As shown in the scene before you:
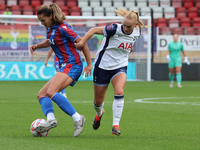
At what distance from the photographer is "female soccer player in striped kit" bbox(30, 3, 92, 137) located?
4.92 m

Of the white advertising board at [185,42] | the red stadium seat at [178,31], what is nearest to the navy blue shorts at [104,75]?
the white advertising board at [185,42]

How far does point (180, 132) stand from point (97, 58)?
4.97 ft

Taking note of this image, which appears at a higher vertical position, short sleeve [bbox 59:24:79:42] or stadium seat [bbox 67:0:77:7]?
short sleeve [bbox 59:24:79:42]

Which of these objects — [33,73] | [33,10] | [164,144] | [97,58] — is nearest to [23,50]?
[33,73]

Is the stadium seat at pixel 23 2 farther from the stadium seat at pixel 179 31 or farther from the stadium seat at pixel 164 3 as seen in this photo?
the stadium seat at pixel 179 31

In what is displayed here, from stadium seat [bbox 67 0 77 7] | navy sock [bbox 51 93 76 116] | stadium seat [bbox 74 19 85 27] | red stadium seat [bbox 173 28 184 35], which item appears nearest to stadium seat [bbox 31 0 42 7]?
stadium seat [bbox 67 0 77 7]

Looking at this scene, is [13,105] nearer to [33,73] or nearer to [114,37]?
[114,37]

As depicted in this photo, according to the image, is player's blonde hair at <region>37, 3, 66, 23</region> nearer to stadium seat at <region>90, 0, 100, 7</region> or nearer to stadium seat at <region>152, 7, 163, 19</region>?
stadium seat at <region>152, 7, 163, 19</region>

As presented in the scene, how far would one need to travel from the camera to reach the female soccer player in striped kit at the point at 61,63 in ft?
16.1

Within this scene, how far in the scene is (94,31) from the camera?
16.8 ft

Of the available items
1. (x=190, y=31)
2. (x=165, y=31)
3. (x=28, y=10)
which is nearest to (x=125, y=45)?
(x=165, y=31)

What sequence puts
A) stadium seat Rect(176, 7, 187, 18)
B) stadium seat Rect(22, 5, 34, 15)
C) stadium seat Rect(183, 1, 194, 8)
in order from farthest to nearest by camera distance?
stadium seat Rect(183, 1, 194, 8) → stadium seat Rect(176, 7, 187, 18) → stadium seat Rect(22, 5, 34, 15)

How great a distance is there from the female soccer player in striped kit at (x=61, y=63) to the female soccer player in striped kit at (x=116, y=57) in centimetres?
36

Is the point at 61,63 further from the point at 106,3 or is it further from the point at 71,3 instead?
the point at 106,3
